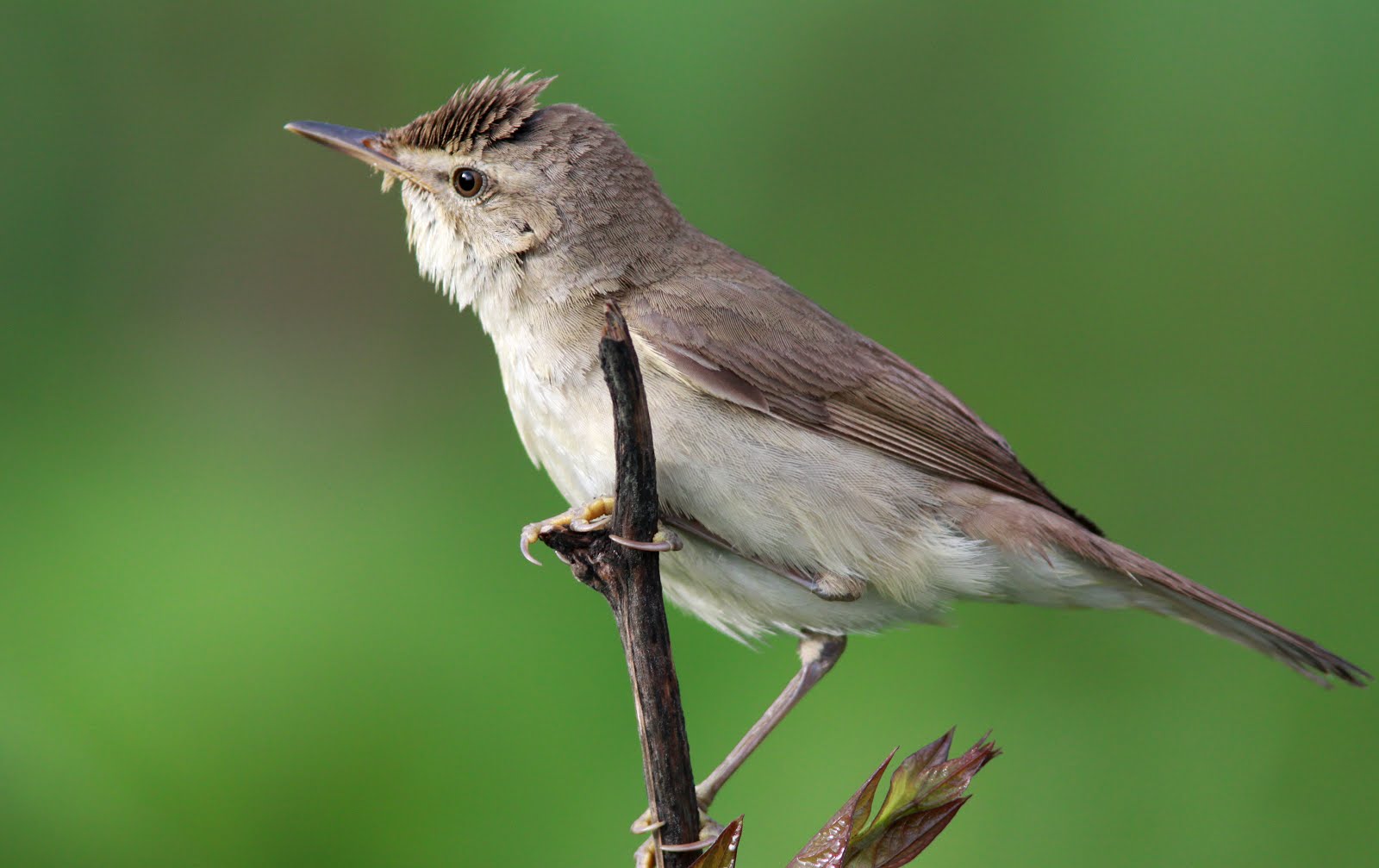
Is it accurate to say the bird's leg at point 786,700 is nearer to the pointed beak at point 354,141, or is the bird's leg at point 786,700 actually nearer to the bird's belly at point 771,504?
the bird's belly at point 771,504

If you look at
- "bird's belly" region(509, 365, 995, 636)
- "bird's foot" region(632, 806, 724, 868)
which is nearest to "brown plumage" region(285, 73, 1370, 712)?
"bird's belly" region(509, 365, 995, 636)

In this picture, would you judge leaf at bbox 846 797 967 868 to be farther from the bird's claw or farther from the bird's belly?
the bird's belly

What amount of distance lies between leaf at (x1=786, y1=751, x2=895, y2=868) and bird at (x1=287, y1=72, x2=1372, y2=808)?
1.08 metres

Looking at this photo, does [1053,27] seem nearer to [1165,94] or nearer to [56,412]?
[1165,94]

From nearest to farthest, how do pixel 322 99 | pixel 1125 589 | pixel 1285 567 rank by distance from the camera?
pixel 1125 589
pixel 1285 567
pixel 322 99

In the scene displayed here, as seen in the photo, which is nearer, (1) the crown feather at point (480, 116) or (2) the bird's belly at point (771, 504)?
(2) the bird's belly at point (771, 504)

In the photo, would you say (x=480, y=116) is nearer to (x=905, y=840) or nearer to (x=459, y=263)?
(x=459, y=263)

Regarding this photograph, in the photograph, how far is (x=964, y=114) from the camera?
4195 mm

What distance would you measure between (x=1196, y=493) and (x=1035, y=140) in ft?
3.63

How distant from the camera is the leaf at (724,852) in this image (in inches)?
74.7

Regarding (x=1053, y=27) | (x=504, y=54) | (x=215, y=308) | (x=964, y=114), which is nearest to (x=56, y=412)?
(x=215, y=308)

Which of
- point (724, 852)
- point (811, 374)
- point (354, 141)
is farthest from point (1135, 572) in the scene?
point (354, 141)

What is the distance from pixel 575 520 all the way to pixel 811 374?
822mm

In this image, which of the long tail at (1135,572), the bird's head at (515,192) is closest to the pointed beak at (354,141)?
the bird's head at (515,192)
